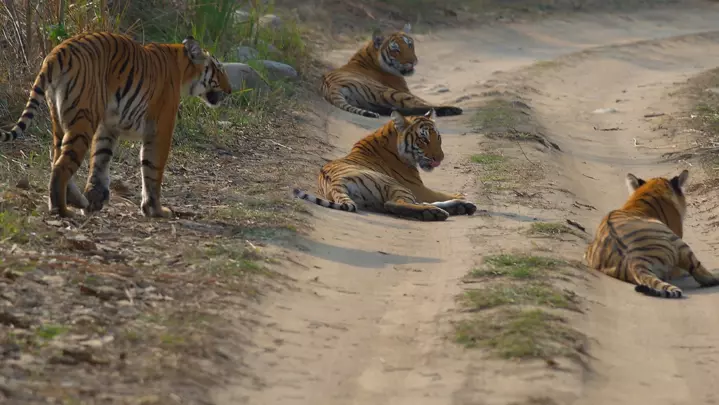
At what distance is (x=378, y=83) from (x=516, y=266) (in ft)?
25.0

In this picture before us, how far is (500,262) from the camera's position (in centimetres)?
732

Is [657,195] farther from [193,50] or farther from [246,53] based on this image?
[246,53]

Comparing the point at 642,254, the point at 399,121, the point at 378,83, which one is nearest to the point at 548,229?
the point at 642,254

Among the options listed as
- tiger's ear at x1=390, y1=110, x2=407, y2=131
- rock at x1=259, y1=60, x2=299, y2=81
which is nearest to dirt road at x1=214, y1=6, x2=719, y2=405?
tiger's ear at x1=390, y1=110, x2=407, y2=131

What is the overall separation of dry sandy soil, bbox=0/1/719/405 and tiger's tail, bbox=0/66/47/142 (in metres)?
0.42

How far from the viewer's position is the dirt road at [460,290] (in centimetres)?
530

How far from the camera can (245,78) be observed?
1277 centimetres

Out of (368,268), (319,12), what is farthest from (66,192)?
(319,12)

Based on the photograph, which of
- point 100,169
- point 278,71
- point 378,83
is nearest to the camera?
point 100,169

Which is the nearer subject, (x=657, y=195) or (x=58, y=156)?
(x=58, y=156)

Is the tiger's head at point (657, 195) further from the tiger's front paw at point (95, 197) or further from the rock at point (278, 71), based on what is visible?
the rock at point (278, 71)

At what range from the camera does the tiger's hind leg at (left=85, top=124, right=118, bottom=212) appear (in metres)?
7.71

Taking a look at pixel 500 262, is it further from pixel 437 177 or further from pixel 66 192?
pixel 437 177

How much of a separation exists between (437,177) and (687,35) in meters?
12.6
